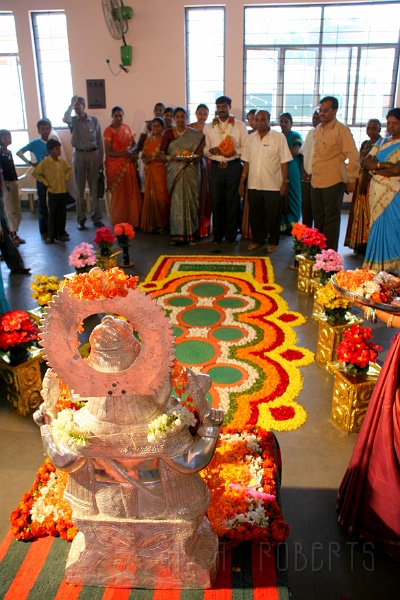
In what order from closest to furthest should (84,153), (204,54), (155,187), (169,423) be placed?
(169,423)
(155,187)
(84,153)
(204,54)

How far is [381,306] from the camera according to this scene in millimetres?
2480

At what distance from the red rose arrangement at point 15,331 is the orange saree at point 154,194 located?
4.74 m

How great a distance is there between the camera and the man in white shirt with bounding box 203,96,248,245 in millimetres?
6801

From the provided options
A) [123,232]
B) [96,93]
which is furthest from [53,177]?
[96,93]

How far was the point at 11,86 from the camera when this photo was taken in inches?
389

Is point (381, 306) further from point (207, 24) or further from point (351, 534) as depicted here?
point (207, 24)

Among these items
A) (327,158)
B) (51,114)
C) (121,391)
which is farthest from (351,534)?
(51,114)

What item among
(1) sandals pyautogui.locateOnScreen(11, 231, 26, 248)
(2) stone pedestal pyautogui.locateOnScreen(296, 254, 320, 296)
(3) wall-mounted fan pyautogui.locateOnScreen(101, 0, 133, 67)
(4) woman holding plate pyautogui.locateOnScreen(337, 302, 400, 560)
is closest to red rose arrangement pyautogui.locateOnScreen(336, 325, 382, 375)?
(4) woman holding plate pyautogui.locateOnScreen(337, 302, 400, 560)

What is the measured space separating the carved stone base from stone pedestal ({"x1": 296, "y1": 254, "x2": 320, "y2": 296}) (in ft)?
12.0

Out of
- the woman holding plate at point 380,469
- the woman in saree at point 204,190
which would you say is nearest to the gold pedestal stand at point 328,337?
the woman holding plate at point 380,469

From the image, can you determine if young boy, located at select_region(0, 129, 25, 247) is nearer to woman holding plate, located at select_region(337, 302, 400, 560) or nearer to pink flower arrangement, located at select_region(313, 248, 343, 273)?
pink flower arrangement, located at select_region(313, 248, 343, 273)

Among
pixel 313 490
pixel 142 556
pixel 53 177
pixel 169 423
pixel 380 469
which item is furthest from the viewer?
pixel 53 177

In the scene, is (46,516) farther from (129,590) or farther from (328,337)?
(328,337)

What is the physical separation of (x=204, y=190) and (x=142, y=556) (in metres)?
6.12
